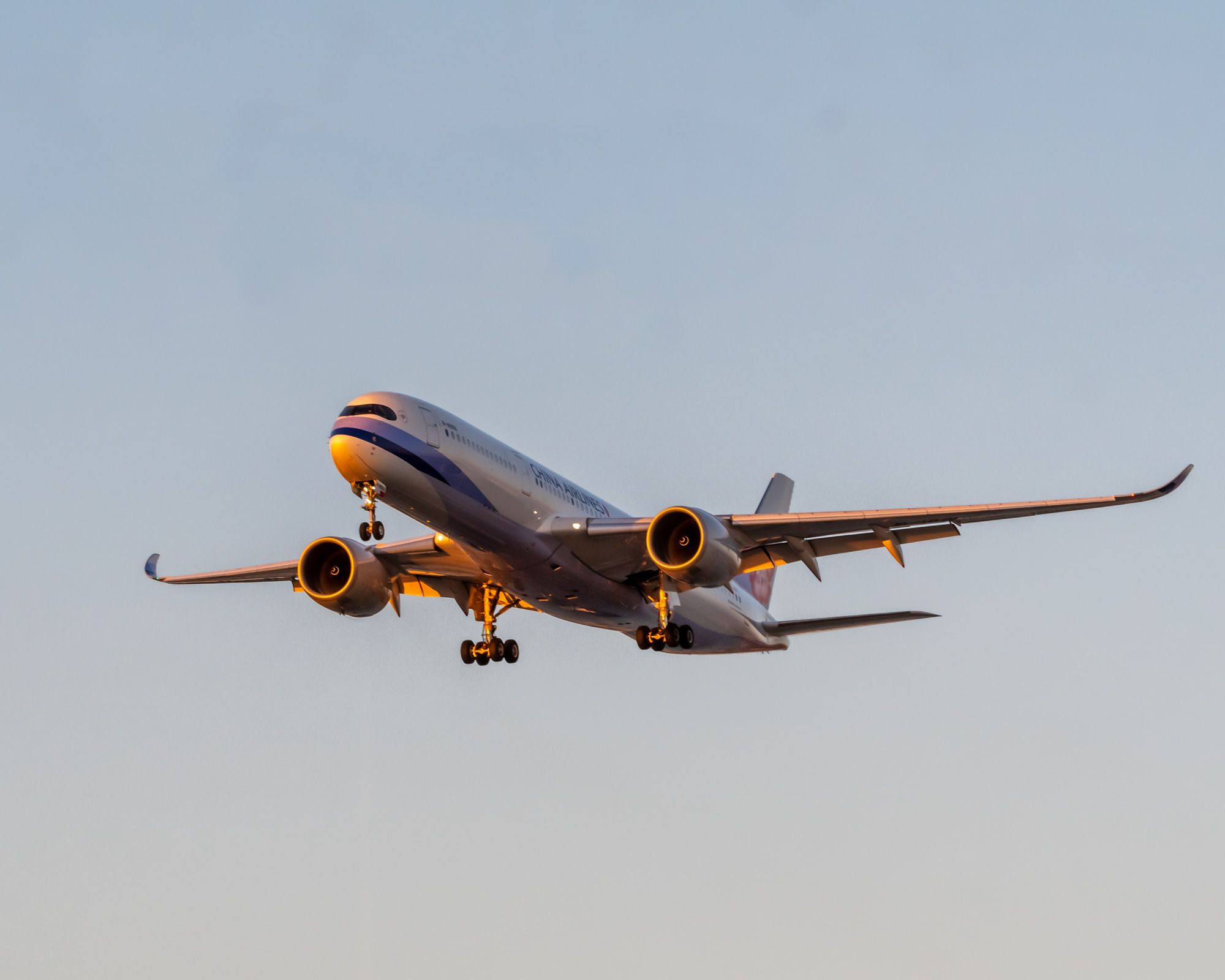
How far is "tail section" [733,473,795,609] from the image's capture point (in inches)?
1935

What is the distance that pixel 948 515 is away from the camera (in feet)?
111

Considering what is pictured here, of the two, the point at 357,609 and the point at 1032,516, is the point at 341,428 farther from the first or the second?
the point at 1032,516

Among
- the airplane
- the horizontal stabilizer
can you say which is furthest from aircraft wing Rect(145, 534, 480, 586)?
the horizontal stabilizer

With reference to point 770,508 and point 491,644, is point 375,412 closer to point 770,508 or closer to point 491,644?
point 491,644

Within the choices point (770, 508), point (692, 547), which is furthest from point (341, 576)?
point (770, 508)

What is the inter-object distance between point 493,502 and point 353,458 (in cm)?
324

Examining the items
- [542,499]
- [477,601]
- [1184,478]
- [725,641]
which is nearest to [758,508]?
[725,641]

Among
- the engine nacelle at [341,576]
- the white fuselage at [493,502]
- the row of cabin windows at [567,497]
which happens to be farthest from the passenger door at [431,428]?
the engine nacelle at [341,576]

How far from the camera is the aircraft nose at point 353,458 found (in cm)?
3091

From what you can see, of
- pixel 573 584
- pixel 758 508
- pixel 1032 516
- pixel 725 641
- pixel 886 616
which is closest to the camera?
pixel 1032 516

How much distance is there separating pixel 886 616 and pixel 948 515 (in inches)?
194

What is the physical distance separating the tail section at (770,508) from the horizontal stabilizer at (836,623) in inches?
198

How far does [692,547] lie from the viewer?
113 feet

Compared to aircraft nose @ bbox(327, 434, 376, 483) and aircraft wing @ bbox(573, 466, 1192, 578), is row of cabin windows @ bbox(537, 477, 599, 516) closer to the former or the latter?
aircraft wing @ bbox(573, 466, 1192, 578)
